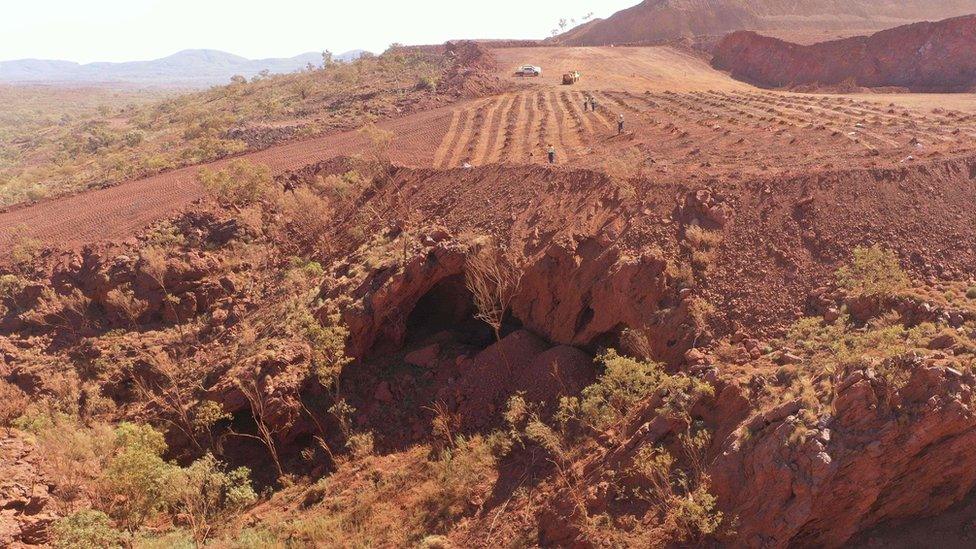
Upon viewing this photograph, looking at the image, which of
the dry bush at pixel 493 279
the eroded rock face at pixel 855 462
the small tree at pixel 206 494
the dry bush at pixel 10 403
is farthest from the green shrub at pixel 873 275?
the dry bush at pixel 10 403

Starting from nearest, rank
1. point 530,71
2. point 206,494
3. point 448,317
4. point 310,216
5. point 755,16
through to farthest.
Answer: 1. point 206,494
2. point 448,317
3. point 310,216
4. point 530,71
5. point 755,16

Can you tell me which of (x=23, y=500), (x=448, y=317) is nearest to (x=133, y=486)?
(x=23, y=500)

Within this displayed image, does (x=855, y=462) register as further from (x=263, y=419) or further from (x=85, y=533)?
(x=85, y=533)

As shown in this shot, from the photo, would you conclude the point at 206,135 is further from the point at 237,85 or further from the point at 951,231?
the point at 951,231

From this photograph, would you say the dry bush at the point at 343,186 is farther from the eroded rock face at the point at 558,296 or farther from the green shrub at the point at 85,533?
the green shrub at the point at 85,533

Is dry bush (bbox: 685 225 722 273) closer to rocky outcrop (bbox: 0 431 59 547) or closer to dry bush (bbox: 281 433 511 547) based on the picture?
dry bush (bbox: 281 433 511 547)

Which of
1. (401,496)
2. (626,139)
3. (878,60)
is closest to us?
(401,496)

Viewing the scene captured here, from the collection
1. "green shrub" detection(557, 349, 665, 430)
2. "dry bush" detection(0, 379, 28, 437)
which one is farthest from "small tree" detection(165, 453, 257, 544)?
"green shrub" detection(557, 349, 665, 430)
